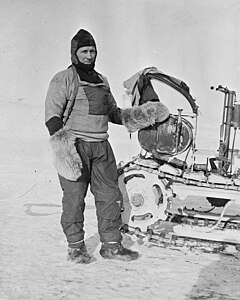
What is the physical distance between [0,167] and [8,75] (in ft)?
25.3

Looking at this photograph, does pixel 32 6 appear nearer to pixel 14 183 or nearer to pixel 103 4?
pixel 103 4

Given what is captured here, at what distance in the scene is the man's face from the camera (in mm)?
4219

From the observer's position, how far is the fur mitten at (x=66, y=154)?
4074mm

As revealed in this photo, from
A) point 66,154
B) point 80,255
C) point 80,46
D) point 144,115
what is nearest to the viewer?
point 66,154

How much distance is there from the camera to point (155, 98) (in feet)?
15.9

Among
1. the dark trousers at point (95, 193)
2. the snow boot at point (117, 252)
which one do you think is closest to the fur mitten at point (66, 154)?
the dark trousers at point (95, 193)

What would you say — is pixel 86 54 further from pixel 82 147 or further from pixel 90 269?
pixel 90 269

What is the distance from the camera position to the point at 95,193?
14.5ft

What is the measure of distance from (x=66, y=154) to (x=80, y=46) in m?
0.88

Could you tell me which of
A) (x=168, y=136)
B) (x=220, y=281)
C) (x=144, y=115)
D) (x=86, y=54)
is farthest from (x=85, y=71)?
(x=220, y=281)

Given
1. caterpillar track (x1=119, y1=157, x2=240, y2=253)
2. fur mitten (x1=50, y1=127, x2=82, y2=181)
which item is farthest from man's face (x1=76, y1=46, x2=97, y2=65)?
caterpillar track (x1=119, y1=157, x2=240, y2=253)

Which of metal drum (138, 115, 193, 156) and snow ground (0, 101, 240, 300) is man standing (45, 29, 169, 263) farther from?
metal drum (138, 115, 193, 156)

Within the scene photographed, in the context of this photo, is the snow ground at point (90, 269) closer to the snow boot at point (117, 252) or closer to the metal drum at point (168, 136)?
the snow boot at point (117, 252)

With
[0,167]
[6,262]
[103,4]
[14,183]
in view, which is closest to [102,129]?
[6,262]
